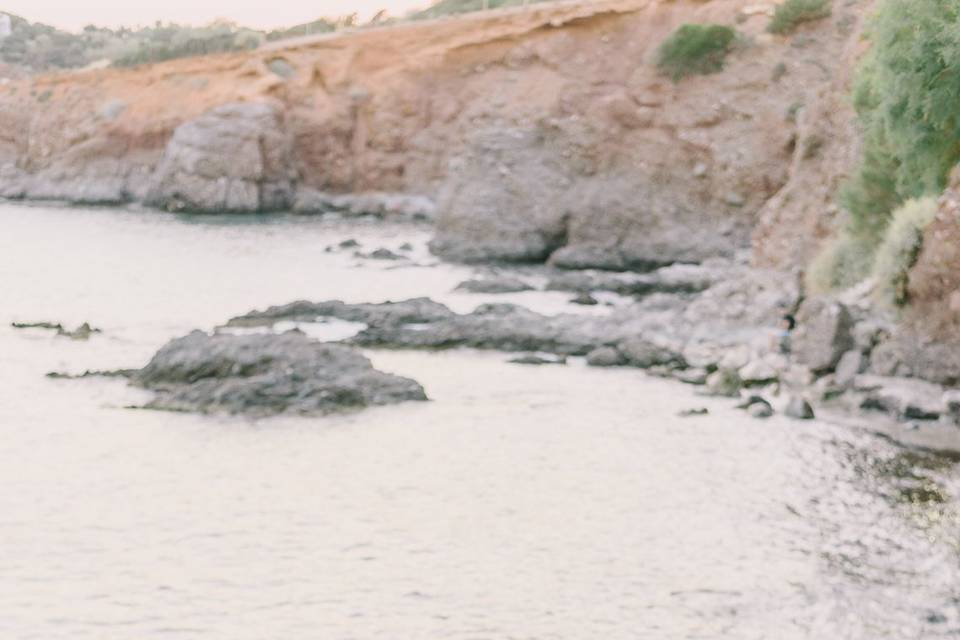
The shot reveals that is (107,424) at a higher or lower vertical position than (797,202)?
lower

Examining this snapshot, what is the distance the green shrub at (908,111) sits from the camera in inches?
852

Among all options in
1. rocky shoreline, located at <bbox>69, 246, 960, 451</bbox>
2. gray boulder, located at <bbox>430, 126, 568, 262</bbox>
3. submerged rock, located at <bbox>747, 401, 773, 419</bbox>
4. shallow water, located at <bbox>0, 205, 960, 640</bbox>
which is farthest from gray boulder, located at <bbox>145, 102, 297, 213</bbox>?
submerged rock, located at <bbox>747, 401, 773, 419</bbox>

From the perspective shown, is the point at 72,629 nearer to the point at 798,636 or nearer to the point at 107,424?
the point at 798,636

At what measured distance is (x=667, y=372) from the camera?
71.0 ft

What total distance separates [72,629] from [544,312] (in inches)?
714

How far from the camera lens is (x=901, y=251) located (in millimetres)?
20672

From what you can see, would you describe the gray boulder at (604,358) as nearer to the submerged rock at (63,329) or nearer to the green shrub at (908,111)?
the green shrub at (908,111)

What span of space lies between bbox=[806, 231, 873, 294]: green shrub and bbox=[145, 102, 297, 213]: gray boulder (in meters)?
35.8

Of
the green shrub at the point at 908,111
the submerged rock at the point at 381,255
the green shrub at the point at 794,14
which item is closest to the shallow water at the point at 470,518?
the green shrub at the point at 908,111

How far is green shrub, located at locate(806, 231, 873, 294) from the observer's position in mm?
24375

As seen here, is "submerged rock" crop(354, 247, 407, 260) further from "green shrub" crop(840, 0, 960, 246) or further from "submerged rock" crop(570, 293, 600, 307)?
"green shrub" crop(840, 0, 960, 246)

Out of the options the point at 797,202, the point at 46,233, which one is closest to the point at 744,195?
the point at 797,202

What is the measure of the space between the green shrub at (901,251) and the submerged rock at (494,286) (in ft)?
38.9

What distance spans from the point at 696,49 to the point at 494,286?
18.2 meters
